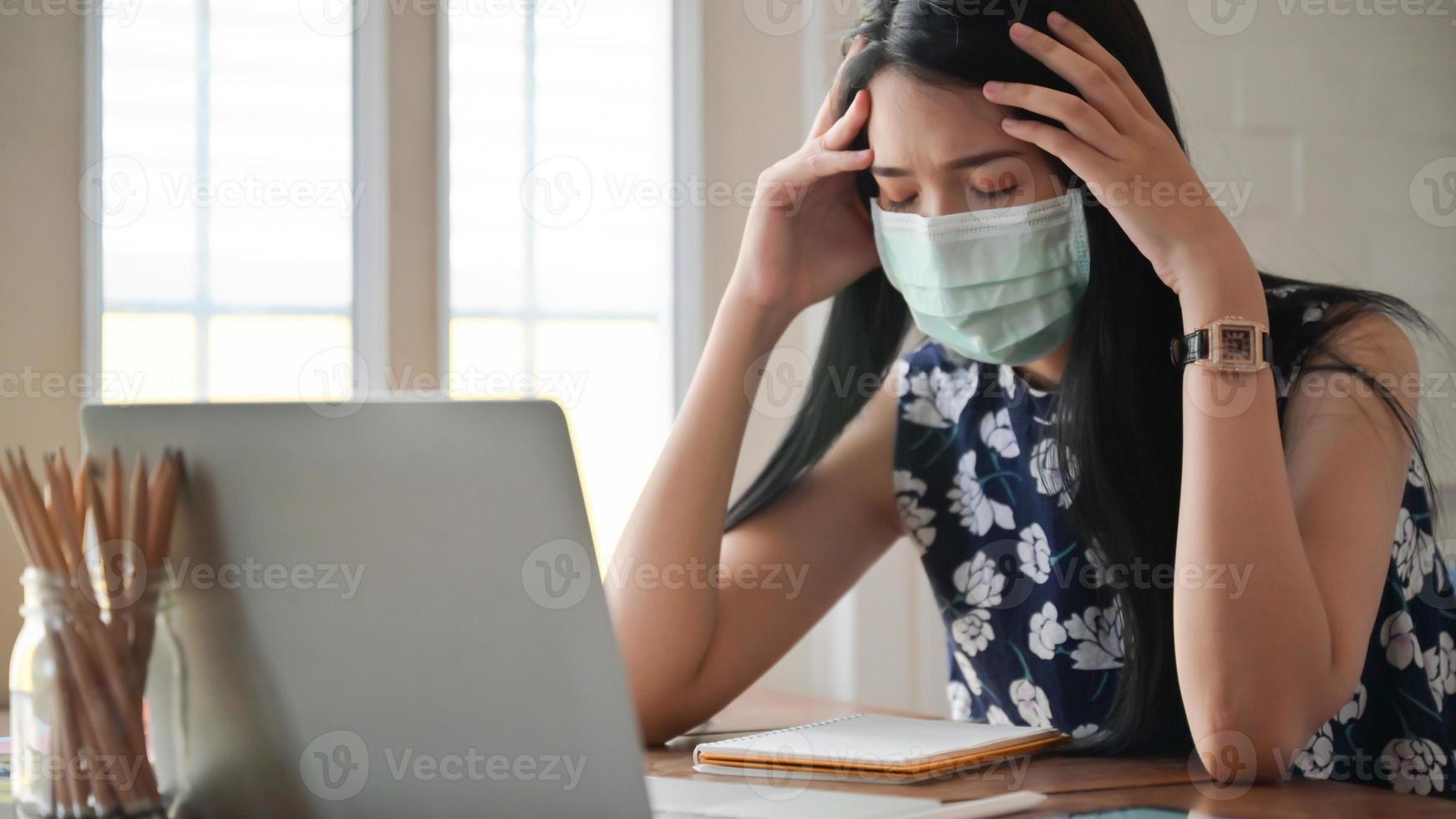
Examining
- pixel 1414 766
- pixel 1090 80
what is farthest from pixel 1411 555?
pixel 1090 80

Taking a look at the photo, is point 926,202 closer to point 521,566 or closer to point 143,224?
point 521,566

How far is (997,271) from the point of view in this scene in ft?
3.53

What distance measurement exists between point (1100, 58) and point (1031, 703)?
1.97ft

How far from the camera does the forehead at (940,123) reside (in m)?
1.02

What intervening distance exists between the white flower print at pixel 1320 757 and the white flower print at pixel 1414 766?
0.04m

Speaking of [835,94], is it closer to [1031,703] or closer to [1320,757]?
[1031,703]

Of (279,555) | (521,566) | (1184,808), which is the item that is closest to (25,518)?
(279,555)

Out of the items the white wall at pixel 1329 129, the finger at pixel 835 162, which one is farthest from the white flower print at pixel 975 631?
the white wall at pixel 1329 129

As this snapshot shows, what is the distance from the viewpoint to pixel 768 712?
122 centimetres

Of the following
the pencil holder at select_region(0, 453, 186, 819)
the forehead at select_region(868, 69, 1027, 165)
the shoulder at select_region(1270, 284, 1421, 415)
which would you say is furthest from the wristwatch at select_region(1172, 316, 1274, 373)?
the pencil holder at select_region(0, 453, 186, 819)

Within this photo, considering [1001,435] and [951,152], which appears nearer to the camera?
[951,152]

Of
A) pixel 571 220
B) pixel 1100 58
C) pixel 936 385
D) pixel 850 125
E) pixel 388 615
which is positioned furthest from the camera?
pixel 571 220

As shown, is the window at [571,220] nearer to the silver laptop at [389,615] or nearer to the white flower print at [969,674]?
the white flower print at [969,674]

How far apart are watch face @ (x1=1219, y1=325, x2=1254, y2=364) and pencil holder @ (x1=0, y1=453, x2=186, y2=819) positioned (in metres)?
0.71
